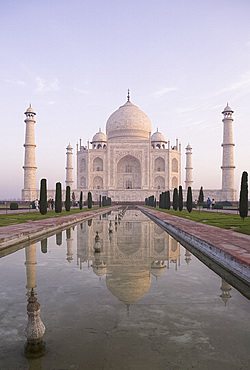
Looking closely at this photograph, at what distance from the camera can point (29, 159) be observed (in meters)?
45.0

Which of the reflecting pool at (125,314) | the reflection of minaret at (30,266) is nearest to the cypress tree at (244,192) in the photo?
the reflecting pool at (125,314)

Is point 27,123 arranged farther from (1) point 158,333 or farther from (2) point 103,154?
(1) point 158,333

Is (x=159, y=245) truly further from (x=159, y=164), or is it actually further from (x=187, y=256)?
(x=159, y=164)

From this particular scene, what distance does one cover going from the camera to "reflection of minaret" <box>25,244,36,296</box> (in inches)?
190

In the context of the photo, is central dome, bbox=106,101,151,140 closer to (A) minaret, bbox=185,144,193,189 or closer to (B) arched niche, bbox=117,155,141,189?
(B) arched niche, bbox=117,155,141,189

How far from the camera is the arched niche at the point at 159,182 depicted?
2174 inches

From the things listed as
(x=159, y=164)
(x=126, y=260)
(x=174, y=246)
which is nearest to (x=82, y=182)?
(x=159, y=164)

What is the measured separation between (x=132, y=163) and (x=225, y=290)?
53.5m

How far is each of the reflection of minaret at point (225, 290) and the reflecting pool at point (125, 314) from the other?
0.02 meters

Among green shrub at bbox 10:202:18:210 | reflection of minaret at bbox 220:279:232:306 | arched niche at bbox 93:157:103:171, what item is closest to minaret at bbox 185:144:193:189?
arched niche at bbox 93:157:103:171

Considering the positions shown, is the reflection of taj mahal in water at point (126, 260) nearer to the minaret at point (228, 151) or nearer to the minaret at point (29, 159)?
the minaret at point (29, 159)

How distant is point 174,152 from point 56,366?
5441 centimetres

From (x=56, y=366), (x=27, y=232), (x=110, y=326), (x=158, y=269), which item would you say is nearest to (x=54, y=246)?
(x=27, y=232)

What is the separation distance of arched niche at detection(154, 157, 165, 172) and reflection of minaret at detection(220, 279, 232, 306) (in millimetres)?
51106
